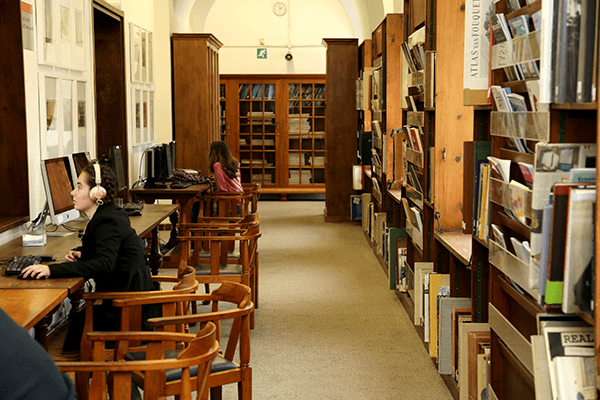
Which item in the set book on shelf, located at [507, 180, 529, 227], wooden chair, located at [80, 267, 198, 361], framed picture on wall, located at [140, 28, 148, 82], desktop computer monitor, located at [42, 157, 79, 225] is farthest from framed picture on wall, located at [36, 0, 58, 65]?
book on shelf, located at [507, 180, 529, 227]

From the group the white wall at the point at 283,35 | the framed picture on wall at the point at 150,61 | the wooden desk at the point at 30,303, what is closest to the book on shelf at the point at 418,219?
the wooden desk at the point at 30,303

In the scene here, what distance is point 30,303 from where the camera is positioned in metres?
2.56

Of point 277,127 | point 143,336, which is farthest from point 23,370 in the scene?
point 277,127

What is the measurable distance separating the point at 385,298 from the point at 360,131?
391 cm

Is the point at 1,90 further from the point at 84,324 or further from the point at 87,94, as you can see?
the point at 84,324

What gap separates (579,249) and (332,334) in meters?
2.96

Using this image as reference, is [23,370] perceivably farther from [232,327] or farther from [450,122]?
[450,122]

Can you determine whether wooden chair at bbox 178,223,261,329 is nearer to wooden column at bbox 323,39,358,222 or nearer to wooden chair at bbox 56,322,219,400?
wooden chair at bbox 56,322,219,400

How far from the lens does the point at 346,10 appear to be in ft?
41.4

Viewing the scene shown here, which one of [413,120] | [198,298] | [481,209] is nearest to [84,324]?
[198,298]

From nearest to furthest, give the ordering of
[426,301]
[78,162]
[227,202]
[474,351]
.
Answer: [474,351] < [426,301] < [78,162] < [227,202]

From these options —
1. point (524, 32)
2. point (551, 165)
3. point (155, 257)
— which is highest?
point (524, 32)

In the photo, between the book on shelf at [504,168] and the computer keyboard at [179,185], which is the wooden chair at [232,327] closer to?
the book on shelf at [504,168]

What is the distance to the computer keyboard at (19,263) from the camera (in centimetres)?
301
